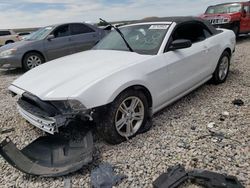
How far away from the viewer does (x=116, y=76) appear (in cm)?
302

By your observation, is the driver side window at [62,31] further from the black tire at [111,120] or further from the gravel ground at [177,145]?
the black tire at [111,120]

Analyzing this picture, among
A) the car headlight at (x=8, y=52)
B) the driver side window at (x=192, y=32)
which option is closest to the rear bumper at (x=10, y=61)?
the car headlight at (x=8, y=52)

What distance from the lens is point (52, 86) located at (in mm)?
2969

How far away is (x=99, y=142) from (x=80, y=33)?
637 cm

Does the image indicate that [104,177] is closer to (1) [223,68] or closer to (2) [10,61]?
(1) [223,68]

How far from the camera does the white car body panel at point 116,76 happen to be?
284 centimetres

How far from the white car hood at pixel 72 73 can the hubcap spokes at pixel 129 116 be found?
0.46m

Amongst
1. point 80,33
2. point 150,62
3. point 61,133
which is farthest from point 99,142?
point 80,33

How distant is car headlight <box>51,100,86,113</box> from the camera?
274 cm

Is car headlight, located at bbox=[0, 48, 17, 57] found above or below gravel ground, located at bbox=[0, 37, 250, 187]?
above

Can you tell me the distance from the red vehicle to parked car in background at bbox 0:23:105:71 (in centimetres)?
588

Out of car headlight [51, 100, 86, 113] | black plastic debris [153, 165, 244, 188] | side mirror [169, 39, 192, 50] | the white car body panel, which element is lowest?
black plastic debris [153, 165, 244, 188]

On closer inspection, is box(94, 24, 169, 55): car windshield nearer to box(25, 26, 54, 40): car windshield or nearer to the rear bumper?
the rear bumper

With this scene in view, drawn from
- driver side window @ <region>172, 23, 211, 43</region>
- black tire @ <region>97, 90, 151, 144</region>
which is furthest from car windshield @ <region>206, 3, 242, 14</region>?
black tire @ <region>97, 90, 151, 144</region>
